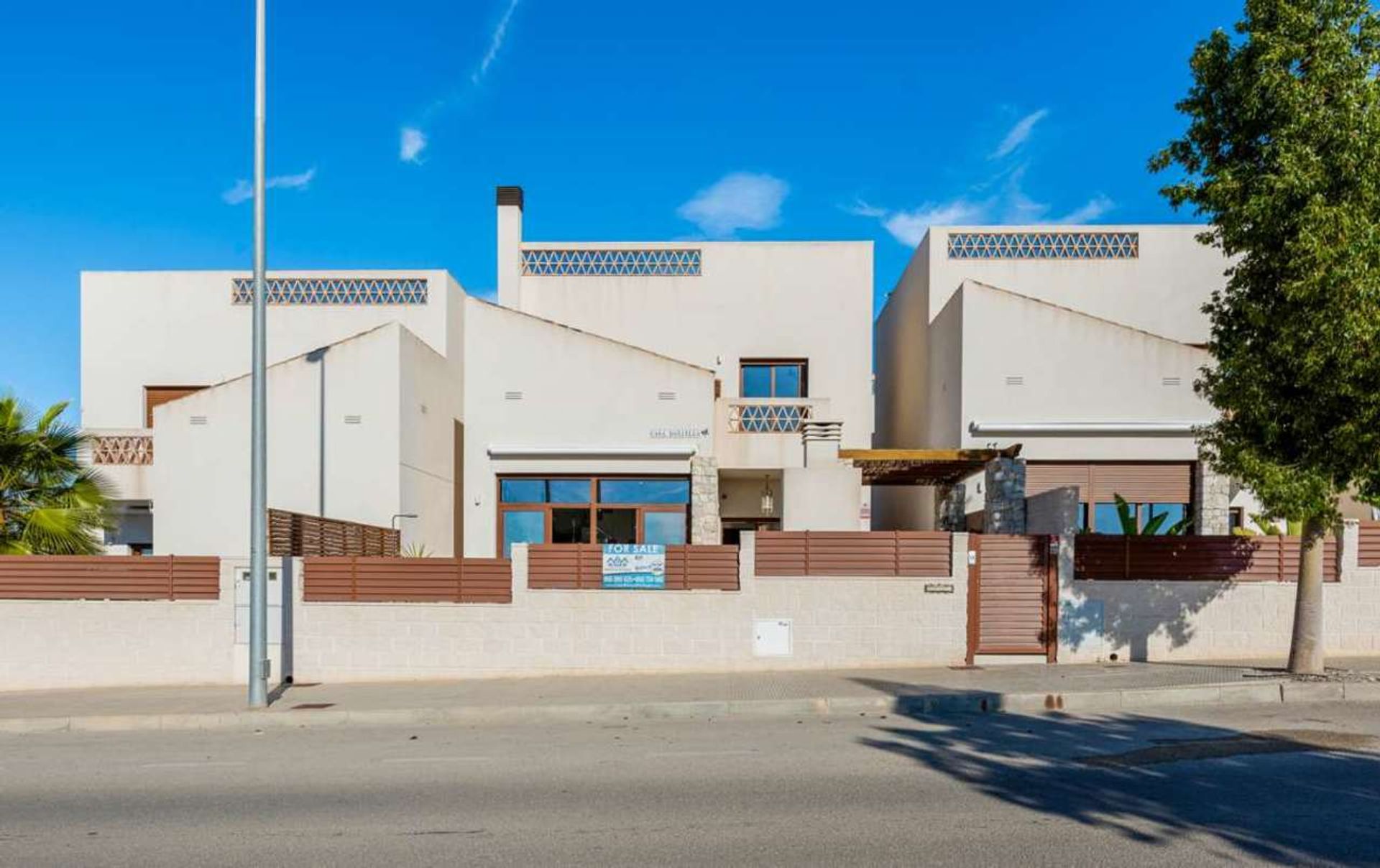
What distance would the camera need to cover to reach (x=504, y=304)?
20.4 meters

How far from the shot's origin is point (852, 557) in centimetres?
1256

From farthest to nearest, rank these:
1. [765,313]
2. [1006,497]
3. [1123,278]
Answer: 1. [765,313]
2. [1123,278]
3. [1006,497]

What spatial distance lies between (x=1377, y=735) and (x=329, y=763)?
9.80m

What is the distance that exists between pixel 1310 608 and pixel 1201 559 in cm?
187

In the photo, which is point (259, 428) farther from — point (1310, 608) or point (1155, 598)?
point (1310, 608)

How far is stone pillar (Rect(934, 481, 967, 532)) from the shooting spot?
17812 mm

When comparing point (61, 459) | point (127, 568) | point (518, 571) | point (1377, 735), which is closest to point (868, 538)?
point (518, 571)

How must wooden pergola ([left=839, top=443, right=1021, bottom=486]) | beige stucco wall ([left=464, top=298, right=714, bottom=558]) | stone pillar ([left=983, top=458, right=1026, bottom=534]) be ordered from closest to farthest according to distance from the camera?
1. stone pillar ([left=983, top=458, right=1026, bottom=534])
2. wooden pergola ([left=839, top=443, right=1021, bottom=486])
3. beige stucco wall ([left=464, top=298, right=714, bottom=558])

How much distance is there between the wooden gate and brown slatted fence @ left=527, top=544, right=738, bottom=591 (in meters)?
3.71

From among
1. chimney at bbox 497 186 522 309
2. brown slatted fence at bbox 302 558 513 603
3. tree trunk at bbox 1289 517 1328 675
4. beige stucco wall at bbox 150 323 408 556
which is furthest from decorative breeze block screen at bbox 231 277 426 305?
tree trunk at bbox 1289 517 1328 675

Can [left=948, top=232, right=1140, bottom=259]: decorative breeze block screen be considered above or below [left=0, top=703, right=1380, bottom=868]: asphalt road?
above

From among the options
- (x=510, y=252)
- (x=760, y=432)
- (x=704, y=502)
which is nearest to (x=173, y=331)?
(x=510, y=252)

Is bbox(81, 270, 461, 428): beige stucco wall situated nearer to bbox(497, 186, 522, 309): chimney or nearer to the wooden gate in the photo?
bbox(497, 186, 522, 309): chimney

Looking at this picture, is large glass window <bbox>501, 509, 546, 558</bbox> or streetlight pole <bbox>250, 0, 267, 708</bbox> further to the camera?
large glass window <bbox>501, 509, 546, 558</bbox>
